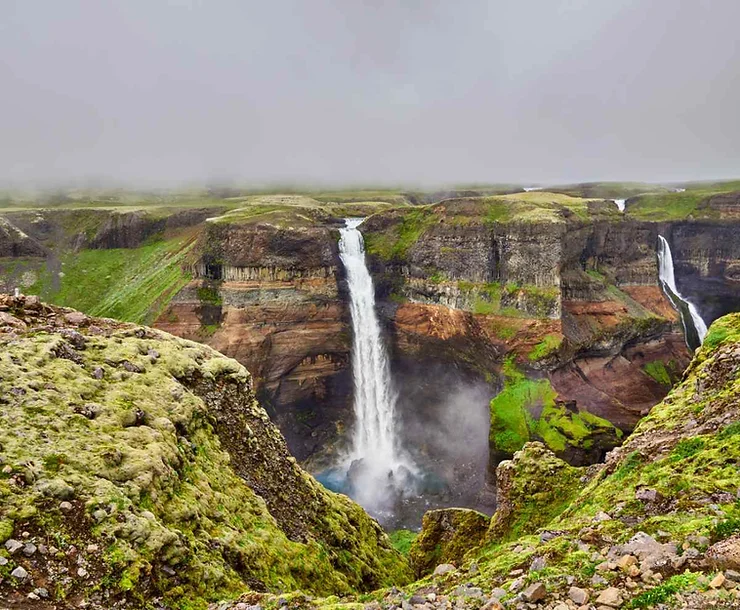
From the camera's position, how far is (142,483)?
9.32 metres

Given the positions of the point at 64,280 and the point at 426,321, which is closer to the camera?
the point at 426,321

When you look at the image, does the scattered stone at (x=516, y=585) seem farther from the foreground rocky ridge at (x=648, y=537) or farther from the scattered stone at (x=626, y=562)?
the scattered stone at (x=626, y=562)

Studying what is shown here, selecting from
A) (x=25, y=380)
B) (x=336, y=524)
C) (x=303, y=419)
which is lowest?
(x=303, y=419)

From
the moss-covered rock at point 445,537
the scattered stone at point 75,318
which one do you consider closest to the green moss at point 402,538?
the moss-covered rock at point 445,537

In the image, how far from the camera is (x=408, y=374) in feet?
184

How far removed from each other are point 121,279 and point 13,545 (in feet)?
239

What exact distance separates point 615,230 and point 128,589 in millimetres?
63142

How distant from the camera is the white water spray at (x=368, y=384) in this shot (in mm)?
51594

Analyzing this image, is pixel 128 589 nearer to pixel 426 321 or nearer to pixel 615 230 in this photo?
pixel 426 321

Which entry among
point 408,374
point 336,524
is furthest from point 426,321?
point 336,524

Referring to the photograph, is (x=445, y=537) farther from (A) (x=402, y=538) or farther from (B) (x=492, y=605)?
(A) (x=402, y=538)

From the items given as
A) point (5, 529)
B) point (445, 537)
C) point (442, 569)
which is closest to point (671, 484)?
point (442, 569)

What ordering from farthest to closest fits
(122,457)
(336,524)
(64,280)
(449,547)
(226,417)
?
(64,280)
(449,547)
(336,524)
(226,417)
(122,457)

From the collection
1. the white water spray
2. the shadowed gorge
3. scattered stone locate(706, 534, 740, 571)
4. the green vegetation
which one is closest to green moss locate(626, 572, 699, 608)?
scattered stone locate(706, 534, 740, 571)
